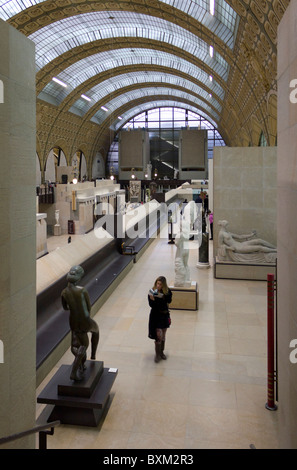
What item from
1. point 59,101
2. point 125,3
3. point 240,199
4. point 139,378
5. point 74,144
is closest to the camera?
point 139,378

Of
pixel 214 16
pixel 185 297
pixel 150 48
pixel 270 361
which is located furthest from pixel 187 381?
pixel 150 48

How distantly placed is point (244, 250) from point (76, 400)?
838cm

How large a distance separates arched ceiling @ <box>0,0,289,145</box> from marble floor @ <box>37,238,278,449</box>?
7331 mm

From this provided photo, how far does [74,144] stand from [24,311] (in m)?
39.9

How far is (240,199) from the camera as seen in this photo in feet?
44.2

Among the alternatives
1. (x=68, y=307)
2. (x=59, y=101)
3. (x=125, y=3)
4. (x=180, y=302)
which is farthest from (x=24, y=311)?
(x=59, y=101)

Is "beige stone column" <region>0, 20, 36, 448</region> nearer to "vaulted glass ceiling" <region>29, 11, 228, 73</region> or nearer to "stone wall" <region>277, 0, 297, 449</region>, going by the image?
"stone wall" <region>277, 0, 297, 449</region>

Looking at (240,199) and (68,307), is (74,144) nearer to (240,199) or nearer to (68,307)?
(240,199)

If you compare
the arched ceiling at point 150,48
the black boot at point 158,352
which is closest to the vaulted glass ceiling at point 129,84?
the arched ceiling at point 150,48

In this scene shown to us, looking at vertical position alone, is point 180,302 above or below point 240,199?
below

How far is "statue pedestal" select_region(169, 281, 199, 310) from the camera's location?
30.7 feet

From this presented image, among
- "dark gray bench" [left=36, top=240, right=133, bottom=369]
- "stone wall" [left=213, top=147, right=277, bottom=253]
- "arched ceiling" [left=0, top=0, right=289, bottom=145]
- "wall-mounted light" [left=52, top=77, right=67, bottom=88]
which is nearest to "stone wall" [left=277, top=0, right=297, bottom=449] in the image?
"dark gray bench" [left=36, top=240, right=133, bottom=369]

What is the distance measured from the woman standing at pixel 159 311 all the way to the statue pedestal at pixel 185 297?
267 centimetres

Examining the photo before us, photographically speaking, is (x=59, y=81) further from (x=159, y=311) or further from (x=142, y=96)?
(x=159, y=311)
